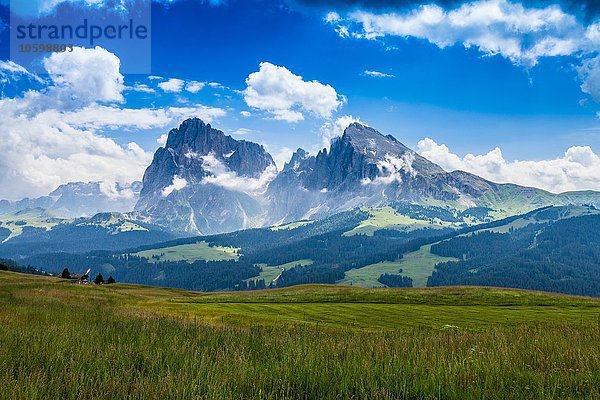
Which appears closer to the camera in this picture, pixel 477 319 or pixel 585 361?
pixel 585 361

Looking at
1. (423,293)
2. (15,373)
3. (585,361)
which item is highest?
(15,373)

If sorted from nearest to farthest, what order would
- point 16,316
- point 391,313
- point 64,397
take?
point 64,397 → point 16,316 → point 391,313

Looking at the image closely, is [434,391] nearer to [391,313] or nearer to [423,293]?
[391,313]

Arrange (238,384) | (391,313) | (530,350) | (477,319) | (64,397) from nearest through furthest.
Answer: (64,397) < (238,384) < (530,350) < (477,319) < (391,313)

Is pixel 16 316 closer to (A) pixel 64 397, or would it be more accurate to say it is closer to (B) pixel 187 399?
(A) pixel 64 397

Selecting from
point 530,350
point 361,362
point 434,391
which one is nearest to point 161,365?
point 361,362

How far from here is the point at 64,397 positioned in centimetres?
679

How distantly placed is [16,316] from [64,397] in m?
14.4

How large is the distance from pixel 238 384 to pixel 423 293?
184ft

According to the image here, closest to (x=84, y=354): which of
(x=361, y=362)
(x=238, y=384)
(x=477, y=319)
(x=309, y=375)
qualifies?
(x=238, y=384)

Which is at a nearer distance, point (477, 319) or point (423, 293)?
point (477, 319)

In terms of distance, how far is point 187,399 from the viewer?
6.25m

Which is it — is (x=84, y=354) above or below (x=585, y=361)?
above

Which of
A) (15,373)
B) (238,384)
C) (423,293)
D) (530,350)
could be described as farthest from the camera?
(423,293)
